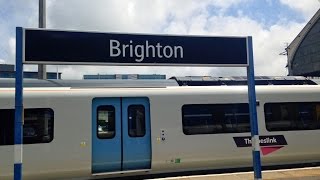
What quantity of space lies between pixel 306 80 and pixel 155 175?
6009 mm

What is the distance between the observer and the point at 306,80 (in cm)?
1254

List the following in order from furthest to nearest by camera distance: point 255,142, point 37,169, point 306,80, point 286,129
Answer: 1. point 306,80
2. point 286,129
3. point 37,169
4. point 255,142

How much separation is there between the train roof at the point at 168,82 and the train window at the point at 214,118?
0.86 metres

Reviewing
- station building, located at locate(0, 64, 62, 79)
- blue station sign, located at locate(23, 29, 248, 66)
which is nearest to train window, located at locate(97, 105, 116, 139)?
blue station sign, located at locate(23, 29, 248, 66)

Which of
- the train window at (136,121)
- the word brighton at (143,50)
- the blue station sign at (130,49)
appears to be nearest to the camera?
the blue station sign at (130,49)

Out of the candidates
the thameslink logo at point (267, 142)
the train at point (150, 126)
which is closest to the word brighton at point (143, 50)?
the train at point (150, 126)

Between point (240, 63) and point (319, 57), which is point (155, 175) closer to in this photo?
point (240, 63)

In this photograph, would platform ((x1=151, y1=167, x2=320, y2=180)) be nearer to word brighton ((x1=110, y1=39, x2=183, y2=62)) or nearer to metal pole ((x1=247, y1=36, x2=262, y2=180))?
metal pole ((x1=247, y1=36, x2=262, y2=180))

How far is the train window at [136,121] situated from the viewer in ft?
32.5

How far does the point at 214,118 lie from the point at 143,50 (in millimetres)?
4711

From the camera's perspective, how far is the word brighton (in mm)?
6355

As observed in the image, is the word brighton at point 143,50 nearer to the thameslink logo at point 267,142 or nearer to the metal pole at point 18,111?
the metal pole at point 18,111

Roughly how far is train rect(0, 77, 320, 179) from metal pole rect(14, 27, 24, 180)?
3572mm

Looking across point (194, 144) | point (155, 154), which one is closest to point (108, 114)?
point (155, 154)
